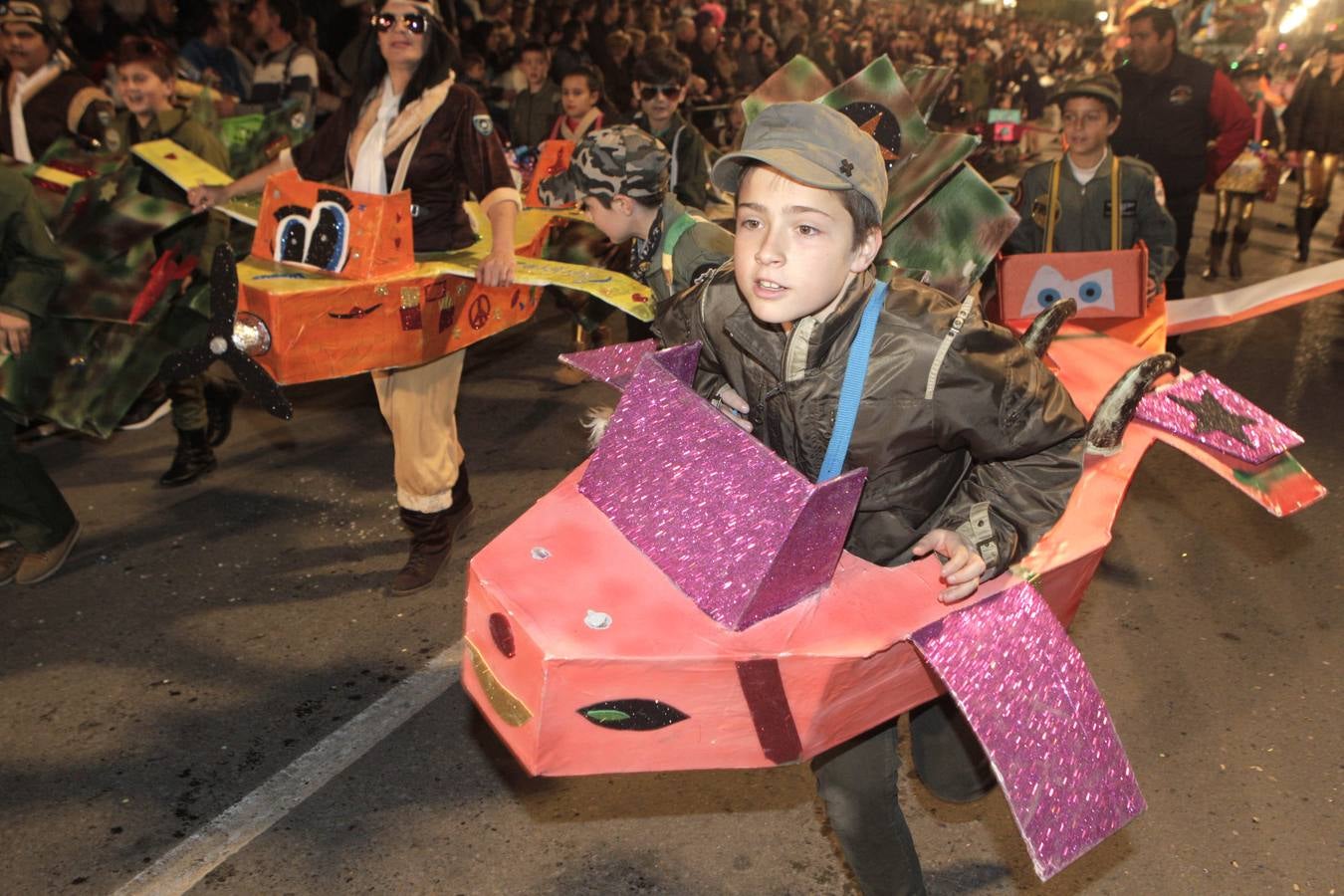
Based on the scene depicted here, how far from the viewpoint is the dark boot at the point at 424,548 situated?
4523mm

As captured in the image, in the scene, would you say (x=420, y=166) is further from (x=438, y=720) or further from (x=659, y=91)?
(x=659, y=91)

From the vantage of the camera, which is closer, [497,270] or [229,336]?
[229,336]

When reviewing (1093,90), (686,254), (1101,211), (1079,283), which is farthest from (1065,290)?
(686,254)

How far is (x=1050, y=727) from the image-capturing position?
200 cm

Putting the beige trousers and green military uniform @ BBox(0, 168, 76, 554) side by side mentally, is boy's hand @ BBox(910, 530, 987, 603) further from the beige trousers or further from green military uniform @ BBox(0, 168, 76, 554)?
green military uniform @ BBox(0, 168, 76, 554)

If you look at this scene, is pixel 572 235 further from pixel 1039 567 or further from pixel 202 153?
pixel 1039 567

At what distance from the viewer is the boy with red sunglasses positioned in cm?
614

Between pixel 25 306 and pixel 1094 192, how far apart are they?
4.34 metres

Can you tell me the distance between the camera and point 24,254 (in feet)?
13.8

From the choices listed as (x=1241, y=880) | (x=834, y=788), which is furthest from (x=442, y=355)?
(x=1241, y=880)

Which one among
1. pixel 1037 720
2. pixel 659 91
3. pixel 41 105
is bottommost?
pixel 1037 720

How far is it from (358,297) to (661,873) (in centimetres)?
196

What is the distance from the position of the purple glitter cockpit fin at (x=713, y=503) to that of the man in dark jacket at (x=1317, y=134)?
1031cm

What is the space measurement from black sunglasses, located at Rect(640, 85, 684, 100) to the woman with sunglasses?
216 cm
